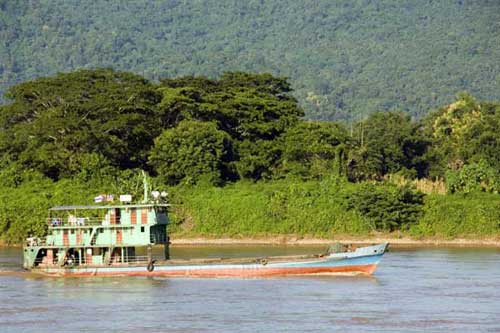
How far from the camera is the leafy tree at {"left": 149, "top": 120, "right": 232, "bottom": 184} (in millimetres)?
83188

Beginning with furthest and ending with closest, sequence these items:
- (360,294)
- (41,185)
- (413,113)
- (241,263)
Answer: (413,113), (41,185), (241,263), (360,294)

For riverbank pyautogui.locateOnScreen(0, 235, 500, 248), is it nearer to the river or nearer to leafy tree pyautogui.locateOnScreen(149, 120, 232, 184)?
leafy tree pyautogui.locateOnScreen(149, 120, 232, 184)

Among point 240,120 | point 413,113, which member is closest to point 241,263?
point 240,120

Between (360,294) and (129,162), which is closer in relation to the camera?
(360,294)

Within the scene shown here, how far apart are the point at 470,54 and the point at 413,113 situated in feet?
86.5

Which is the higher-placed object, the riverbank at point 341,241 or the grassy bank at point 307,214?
the grassy bank at point 307,214

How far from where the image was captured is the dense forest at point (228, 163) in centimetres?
7750

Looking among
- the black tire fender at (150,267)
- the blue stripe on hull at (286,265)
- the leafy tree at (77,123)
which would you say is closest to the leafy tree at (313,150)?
the leafy tree at (77,123)

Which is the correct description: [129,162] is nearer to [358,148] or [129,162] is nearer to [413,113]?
[358,148]

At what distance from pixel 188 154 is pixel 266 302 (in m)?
35.9

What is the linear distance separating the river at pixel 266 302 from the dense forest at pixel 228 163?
15615mm

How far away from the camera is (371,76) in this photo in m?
197

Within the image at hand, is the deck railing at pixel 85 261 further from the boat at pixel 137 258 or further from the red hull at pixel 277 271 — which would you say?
the red hull at pixel 277 271

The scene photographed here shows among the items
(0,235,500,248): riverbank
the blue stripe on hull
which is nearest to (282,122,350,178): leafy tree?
(0,235,500,248): riverbank
